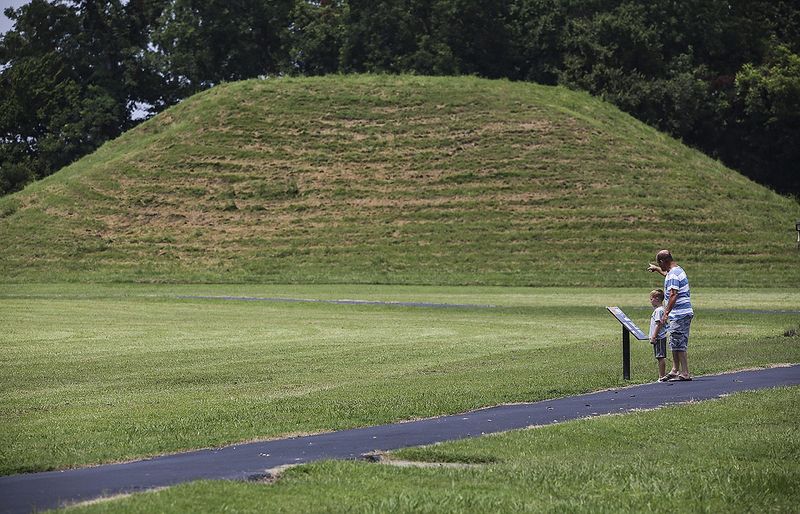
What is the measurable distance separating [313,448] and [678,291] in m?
9.13

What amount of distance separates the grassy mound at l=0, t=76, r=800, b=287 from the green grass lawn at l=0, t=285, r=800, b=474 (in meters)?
20.5

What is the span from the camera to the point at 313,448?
13.7 metres

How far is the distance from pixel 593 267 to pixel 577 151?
1766 cm

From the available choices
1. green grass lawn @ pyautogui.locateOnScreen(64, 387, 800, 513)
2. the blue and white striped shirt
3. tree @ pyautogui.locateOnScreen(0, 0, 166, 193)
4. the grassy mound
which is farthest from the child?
tree @ pyautogui.locateOnScreen(0, 0, 166, 193)

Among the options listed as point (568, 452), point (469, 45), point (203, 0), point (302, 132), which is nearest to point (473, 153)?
point (302, 132)

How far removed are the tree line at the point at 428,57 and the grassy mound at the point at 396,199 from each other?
1055 cm

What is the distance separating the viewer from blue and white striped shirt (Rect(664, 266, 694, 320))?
68.1 feet

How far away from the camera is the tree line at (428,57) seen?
342 feet

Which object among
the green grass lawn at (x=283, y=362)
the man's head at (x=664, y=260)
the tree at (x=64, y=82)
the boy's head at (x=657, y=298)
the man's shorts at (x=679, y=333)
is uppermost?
the tree at (x=64, y=82)

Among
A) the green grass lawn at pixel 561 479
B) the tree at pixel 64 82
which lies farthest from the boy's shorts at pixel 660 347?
the tree at pixel 64 82

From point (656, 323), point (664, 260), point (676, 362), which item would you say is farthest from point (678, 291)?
point (676, 362)

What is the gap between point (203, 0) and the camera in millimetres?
113688

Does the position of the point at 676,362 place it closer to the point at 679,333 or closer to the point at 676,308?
the point at 679,333

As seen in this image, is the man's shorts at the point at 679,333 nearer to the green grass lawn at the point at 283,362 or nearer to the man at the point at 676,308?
the man at the point at 676,308
